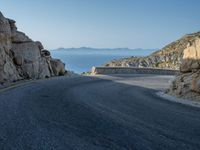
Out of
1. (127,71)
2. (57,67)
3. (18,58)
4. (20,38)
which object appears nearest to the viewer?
(18,58)

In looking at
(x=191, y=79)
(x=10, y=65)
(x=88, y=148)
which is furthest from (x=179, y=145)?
(x=10, y=65)

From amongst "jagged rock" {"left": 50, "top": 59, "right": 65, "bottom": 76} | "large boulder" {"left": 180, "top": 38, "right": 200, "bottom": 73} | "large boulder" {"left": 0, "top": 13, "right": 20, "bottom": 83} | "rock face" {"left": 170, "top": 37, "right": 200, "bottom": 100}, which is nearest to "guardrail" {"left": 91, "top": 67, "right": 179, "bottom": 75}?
"jagged rock" {"left": 50, "top": 59, "right": 65, "bottom": 76}

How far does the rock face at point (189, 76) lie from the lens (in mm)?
15152

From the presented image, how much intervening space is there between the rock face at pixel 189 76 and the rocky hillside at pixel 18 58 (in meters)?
8.77

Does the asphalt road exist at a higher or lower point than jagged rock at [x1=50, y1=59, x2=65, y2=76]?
lower

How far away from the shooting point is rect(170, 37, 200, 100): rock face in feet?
49.7

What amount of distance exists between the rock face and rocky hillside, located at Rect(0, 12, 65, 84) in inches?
345

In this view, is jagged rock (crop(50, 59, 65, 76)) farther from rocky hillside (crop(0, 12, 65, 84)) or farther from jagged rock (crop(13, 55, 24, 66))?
jagged rock (crop(13, 55, 24, 66))

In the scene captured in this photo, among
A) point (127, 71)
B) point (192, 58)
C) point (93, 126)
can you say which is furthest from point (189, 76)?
point (127, 71)

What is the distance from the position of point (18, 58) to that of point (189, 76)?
1142cm

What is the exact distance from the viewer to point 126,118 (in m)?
9.14

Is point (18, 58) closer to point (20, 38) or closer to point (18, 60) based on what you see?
point (18, 60)

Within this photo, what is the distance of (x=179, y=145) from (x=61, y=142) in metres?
2.12

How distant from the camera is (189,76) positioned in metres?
16.1
